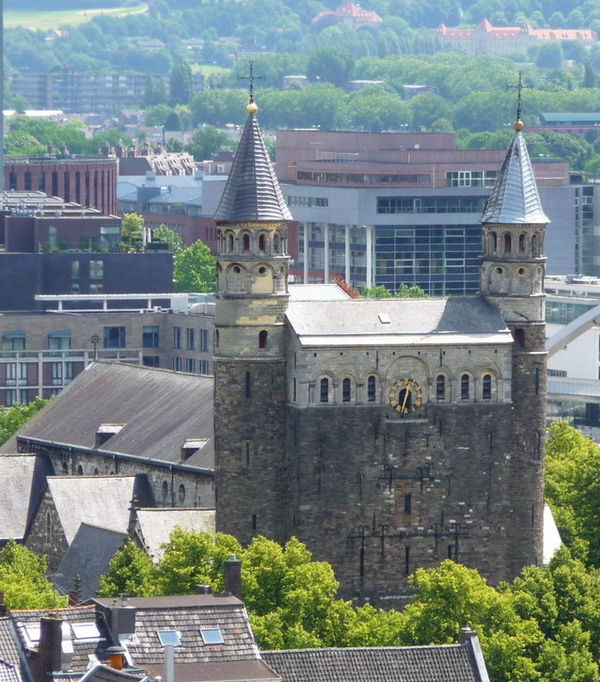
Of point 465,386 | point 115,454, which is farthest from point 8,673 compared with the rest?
point 115,454

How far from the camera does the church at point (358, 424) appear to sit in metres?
152

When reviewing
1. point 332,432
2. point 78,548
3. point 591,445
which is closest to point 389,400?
point 332,432

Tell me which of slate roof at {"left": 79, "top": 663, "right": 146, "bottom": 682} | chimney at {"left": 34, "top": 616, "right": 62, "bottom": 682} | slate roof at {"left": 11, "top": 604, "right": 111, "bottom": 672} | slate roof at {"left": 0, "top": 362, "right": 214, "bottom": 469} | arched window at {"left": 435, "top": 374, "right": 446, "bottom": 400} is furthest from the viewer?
slate roof at {"left": 0, "top": 362, "right": 214, "bottom": 469}

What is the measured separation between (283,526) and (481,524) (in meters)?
8.30

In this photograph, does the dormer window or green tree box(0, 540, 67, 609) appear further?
the dormer window

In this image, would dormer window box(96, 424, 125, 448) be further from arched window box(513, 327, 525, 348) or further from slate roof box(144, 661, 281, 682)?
slate roof box(144, 661, 281, 682)

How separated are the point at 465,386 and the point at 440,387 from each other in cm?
116

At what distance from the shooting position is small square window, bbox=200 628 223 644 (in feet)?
363

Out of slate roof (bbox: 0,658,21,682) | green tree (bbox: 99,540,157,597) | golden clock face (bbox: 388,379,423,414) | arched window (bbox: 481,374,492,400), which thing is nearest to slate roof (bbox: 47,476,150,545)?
green tree (bbox: 99,540,157,597)

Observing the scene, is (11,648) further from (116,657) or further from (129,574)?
(129,574)

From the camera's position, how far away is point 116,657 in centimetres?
10712

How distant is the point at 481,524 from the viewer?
154 metres

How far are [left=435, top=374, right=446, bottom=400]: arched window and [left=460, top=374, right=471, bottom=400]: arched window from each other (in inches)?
30.4

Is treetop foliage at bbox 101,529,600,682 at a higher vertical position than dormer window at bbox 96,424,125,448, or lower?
lower
